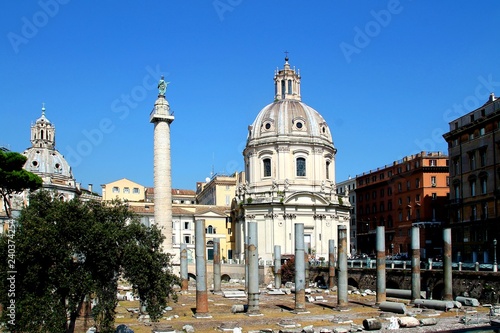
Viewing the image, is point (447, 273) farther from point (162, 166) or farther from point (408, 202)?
point (408, 202)

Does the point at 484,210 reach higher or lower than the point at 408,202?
lower

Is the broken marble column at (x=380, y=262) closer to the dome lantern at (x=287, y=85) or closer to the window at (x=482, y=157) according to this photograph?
the window at (x=482, y=157)

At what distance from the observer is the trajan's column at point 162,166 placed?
5962 centimetres

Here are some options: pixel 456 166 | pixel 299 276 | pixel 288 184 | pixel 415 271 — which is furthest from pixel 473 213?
pixel 288 184

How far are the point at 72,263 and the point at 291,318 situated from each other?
15.8 metres

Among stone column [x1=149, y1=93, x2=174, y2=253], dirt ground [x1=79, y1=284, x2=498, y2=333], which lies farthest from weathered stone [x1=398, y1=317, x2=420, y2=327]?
stone column [x1=149, y1=93, x2=174, y2=253]

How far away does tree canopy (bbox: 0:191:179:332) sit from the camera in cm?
2233

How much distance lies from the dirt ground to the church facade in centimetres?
3215

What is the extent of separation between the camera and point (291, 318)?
116 ft

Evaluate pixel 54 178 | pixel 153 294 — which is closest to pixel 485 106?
pixel 153 294

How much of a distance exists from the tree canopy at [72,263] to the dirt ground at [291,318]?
524 centimetres

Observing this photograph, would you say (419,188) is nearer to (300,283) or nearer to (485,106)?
(485,106)

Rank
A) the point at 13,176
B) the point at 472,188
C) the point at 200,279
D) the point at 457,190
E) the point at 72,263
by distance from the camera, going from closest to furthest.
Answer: the point at 72,263 → the point at 200,279 → the point at 13,176 → the point at 472,188 → the point at 457,190

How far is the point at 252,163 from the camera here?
80.9 m
